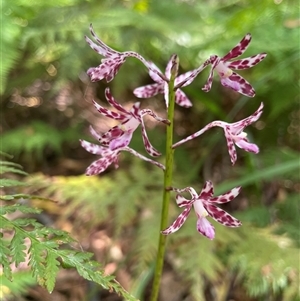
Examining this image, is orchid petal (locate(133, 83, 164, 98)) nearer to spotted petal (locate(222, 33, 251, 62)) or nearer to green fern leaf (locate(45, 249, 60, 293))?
spotted petal (locate(222, 33, 251, 62))

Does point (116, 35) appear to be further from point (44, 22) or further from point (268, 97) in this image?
point (268, 97)

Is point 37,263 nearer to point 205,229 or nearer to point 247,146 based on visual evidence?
point 205,229

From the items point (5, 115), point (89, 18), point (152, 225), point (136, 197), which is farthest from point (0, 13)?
point (152, 225)

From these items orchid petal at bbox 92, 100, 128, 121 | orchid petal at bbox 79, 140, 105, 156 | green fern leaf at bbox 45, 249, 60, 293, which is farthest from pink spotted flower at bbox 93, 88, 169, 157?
green fern leaf at bbox 45, 249, 60, 293

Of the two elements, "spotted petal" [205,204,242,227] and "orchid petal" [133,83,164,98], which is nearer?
"spotted petal" [205,204,242,227]

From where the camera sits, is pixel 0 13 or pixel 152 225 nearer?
pixel 152 225

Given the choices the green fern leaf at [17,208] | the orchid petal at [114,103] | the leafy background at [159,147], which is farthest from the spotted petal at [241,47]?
the leafy background at [159,147]

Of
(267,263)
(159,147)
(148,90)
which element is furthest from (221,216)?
(159,147)

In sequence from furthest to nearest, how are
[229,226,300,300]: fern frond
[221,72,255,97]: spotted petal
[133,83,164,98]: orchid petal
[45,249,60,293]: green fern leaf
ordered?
[229,226,300,300]: fern frond < [133,83,164,98]: orchid petal < [221,72,255,97]: spotted petal < [45,249,60,293]: green fern leaf

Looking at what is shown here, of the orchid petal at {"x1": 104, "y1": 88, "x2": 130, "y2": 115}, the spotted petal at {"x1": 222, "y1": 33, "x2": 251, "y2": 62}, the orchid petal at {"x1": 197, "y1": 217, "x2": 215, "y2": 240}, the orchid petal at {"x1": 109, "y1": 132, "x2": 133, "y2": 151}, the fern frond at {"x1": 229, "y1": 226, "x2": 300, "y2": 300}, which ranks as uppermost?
the spotted petal at {"x1": 222, "y1": 33, "x2": 251, "y2": 62}
